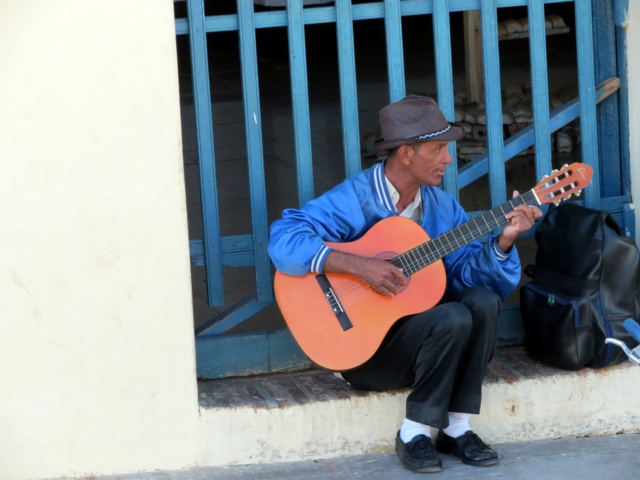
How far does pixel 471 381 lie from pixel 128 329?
1.07 m

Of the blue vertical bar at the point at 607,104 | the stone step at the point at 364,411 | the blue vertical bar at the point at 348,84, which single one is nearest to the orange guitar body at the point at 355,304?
the stone step at the point at 364,411

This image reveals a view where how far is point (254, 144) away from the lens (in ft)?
12.2

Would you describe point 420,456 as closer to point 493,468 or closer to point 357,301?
point 493,468

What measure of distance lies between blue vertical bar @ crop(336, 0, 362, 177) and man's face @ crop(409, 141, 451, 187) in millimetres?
238

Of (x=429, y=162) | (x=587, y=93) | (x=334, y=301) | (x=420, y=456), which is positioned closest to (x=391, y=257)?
(x=334, y=301)

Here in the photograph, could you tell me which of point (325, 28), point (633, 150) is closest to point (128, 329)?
point (633, 150)

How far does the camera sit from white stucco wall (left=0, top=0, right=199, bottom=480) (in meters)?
3.28

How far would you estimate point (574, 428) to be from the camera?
3.80 m

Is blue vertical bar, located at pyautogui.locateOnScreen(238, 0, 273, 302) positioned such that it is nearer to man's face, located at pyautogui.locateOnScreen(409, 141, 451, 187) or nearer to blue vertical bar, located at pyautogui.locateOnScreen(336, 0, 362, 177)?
blue vertical bar, located at pyautogui.locateOnScreen(336, 0, 362, 177)

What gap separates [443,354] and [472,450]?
1.21 feet

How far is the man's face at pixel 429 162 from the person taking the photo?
358 centimetres

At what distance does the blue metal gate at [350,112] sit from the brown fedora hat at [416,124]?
202 mm

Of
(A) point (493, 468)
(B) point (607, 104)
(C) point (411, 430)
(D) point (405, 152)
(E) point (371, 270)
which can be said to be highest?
(B) point (607, 104)

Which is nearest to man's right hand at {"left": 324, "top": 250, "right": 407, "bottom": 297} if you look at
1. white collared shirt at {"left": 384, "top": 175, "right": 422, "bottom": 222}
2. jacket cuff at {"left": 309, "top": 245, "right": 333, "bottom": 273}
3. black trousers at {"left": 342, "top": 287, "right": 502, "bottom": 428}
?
jacket cuff at {"left": 309, "top": 245, "right": 333, "bottom": 273}
